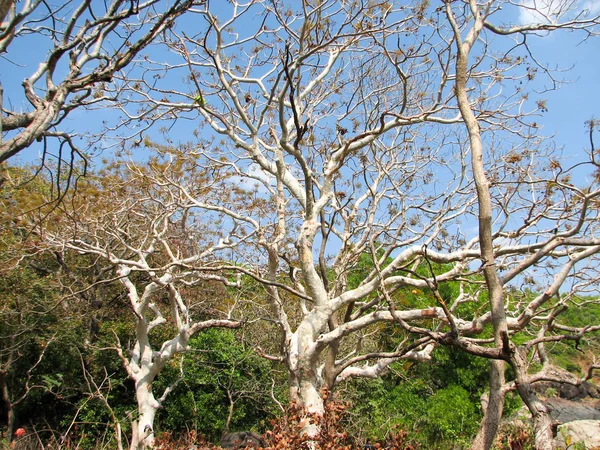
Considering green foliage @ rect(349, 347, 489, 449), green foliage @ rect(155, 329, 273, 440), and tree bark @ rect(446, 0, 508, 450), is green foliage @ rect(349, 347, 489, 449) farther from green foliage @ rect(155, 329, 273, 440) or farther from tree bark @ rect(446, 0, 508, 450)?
tree bark @ rect(446, 0, 508, 450)

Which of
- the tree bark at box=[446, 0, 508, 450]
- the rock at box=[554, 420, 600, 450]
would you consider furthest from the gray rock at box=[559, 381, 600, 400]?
the tree bark at box=[446, 0, 508, 450]

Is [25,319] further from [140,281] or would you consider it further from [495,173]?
[495,173]

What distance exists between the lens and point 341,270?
7383 millimetres

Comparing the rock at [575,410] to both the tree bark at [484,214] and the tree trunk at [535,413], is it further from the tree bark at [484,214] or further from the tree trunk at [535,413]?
the tree trunk at [535,413]

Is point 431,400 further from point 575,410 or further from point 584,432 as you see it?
point 575,410

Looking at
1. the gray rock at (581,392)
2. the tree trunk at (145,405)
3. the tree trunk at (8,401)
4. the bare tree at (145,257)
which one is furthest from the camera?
the gray rock at (581,392)

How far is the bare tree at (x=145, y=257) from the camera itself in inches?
341

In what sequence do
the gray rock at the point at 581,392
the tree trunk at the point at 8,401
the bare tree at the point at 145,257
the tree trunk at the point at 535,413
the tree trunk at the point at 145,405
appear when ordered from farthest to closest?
1. the gray rock at the point at 581,392
2. the tree trunk at the point at 8,401
3. the tree trunk at the point at 145,405
4. the bare tree at the point at 145,257
5. the tree trunk at the point at 535,413

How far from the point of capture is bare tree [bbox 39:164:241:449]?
866 cm

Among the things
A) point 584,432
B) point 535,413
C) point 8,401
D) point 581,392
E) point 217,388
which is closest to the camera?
point 535,413

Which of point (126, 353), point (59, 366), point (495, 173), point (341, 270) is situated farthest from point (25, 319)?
point (495, 173)

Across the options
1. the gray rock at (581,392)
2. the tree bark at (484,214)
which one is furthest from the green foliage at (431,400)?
the gray rock at (581,392)

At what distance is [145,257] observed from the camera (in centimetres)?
1061

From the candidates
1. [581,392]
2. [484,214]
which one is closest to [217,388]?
[484,214]
